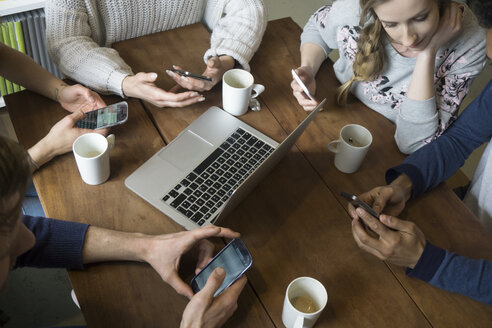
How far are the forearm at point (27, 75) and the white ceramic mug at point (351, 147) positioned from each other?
78 centimetres

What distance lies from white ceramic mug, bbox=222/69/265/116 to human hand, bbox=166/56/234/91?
54 millimetres

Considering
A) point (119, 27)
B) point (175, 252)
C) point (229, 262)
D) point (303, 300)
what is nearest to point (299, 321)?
point (303, 300)

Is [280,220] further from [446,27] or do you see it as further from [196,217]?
[446,27]

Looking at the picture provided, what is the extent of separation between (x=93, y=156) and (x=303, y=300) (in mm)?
593

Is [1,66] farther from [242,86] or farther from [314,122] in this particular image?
[314,122]

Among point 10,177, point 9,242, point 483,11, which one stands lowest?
point 9,242

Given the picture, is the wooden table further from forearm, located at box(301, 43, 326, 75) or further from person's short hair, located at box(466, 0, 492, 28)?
person's short hair, located at box(466, 0, 492, 28)

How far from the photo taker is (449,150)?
1218 millimetres

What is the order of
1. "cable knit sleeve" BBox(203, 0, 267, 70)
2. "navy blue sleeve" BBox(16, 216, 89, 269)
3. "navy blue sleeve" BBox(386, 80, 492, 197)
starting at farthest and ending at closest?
"cable knit sleeve" BBox(203, 0, 267, 70), "navy blue sleeve" BBox(386, 80, 492, 197), "navy blue sleeve" BBox(16, 216, 89, 269)

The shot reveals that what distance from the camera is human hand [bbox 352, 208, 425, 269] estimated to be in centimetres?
96

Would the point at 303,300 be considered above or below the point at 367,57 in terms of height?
below

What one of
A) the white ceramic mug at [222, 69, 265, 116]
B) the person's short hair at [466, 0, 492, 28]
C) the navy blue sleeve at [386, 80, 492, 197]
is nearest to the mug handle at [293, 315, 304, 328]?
the navy blue sleeve at [386, 80, 492, 197]

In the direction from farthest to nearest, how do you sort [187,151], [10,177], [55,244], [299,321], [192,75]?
[192,75], [187,151], [55,244], [299,321], [10,177]

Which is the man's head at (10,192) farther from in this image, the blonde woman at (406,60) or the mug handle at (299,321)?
the blonde woman at (406,60)
